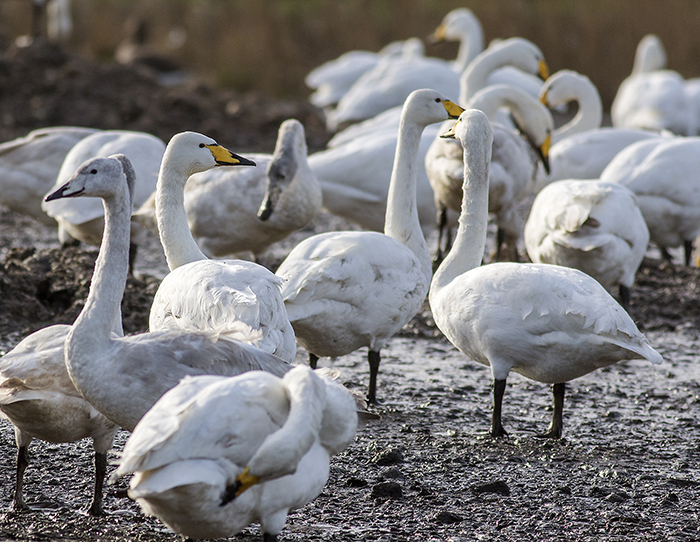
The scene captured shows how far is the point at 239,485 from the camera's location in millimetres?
2727

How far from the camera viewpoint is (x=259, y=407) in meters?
2.93

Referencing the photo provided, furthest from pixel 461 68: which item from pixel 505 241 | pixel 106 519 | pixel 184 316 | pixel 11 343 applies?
pixel 106 519

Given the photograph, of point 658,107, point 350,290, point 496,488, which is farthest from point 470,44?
point 496,488

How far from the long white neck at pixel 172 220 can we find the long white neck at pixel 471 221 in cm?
136

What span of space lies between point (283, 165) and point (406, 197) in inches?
36.6

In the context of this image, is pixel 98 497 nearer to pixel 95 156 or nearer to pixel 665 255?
pixel 95 156

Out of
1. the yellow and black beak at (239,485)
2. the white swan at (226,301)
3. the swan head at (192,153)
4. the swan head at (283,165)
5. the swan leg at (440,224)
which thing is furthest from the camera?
the swan leg at (440,224)

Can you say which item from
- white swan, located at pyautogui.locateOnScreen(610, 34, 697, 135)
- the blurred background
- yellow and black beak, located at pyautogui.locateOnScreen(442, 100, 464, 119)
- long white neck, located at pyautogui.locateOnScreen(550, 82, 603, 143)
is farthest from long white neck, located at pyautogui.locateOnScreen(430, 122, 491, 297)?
the blurred background

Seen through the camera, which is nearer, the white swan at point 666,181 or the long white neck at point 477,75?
the white swan at point 666,181

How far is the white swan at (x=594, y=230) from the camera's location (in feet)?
20.2

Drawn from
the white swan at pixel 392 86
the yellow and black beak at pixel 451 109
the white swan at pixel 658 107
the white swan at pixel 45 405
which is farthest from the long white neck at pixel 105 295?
the white swan at pixel 658 107

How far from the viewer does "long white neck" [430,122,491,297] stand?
204 inches

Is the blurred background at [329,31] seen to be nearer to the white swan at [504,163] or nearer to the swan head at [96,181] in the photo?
the white swan at [504,163]

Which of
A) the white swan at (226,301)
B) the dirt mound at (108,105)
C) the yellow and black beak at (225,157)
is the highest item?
the yellow and black beak at (225,157)
